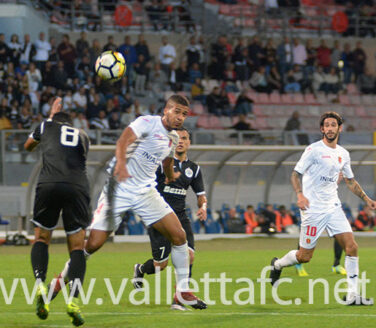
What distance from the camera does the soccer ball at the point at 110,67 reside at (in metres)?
12.1

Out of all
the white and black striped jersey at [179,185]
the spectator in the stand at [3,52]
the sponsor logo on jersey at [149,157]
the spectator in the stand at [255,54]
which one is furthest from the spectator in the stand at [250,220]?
the sponsor logo on jersey at [149,157]

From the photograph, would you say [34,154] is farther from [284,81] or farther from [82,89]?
[284,81]

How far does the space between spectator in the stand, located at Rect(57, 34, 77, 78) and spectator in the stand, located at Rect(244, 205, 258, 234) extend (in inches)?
305

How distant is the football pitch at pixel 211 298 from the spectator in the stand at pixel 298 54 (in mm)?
13486

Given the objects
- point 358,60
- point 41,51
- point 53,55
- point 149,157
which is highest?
point 358,60

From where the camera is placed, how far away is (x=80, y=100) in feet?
78.3

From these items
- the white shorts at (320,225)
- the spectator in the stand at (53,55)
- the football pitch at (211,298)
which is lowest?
the football pitch at (211,298)

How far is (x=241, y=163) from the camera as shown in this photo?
2066 centimetres

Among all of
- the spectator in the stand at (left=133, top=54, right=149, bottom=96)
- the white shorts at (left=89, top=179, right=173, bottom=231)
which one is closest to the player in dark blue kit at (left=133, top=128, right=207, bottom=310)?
the white shorts at (left=89, top=179, right=173, bottom=231)

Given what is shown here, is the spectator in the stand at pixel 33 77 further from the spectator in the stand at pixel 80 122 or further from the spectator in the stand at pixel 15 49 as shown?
the spectator in the stand at pixel 80 122

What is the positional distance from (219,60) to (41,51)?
5929 mm

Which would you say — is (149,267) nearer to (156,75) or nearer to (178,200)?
(178,200)

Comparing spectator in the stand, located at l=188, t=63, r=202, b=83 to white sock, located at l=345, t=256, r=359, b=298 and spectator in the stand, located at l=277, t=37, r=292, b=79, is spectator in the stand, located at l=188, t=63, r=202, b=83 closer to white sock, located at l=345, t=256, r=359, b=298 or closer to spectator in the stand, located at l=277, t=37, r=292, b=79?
spectator in the stand, located at l=277, t=37, r=292, b=79

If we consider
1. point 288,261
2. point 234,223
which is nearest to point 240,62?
point 234,223
